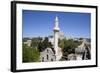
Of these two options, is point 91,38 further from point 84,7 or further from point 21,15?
point 21,15

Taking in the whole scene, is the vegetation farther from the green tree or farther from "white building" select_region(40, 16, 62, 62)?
the green tree

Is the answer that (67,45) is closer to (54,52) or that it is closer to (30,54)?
(54,52)

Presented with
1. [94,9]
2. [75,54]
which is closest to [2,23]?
[75,54]

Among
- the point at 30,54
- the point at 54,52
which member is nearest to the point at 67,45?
the point at 54,52

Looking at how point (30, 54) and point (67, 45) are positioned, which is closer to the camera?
point (30, 54)

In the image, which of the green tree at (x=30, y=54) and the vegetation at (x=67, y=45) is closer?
the green tree at (x=30, y=54)

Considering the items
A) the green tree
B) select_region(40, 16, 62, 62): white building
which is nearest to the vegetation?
select_region(40, 16, 62, 62): white building

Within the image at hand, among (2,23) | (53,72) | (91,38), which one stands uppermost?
(2,23)

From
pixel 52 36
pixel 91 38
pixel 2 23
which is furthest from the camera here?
pixel 91 38

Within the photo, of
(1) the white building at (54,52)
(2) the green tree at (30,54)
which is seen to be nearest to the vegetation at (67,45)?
(1) the white building at (54,52)

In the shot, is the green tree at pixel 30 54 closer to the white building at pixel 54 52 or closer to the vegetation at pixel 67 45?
the white building at pixel 54 52

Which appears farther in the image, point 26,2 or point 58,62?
point 58,62
